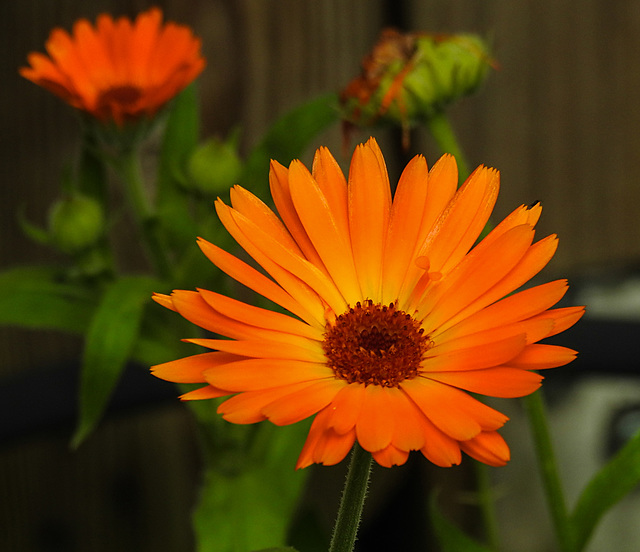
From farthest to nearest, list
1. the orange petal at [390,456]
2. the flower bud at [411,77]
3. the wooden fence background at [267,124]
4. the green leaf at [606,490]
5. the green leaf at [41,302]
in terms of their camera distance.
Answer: the wooden fence background at [267,124] → the green leaf at [41,302] → the flower bud at [411,77] → the green leaf at [606,490] → the orange petal at [390,456]

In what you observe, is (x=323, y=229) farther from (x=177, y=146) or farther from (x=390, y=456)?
(x=177, y=146)

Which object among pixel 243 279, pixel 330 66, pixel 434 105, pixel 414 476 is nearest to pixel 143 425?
pixel 414 476

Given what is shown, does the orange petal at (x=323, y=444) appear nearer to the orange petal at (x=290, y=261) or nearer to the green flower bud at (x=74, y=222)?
the orange petal at (x=290, y=261)

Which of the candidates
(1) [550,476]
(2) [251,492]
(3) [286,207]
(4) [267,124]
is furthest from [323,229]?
(4) [267,124]

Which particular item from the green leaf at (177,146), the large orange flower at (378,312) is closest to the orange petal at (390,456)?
the large orange flower at (378,312)

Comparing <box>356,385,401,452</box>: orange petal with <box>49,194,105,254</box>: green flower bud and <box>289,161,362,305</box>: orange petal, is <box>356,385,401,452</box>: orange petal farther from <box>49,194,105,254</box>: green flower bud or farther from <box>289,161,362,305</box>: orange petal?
<box>49,194,105,254</box>: green flower bud

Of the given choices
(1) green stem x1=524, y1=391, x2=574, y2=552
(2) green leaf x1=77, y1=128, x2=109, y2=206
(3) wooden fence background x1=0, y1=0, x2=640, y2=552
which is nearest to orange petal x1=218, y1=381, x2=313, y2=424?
(1) green stem x1=524, y1=391, x2=574, y2=552
